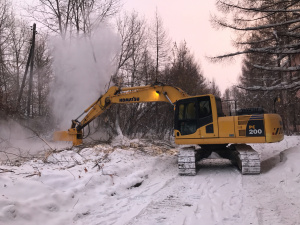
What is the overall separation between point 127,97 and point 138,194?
528 centimetres

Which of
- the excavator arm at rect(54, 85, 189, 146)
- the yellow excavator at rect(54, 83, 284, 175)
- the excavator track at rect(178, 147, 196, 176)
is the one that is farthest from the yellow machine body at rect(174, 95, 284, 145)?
the excavator arm at rect(54, 85, 189, 146)

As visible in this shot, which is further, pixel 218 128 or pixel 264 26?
pixel 264 26

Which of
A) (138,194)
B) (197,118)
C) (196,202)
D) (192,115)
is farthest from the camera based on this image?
(192,115)

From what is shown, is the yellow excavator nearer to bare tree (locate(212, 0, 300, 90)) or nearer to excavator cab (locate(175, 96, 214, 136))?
excavator cab (locate(175, 96, 214, 136))

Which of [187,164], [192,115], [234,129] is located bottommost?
[187,164]

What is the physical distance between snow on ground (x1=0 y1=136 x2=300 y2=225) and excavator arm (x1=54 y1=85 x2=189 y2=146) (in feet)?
9.08

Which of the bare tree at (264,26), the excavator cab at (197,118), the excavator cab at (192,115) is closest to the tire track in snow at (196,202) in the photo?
the excavator cab at (197,118)

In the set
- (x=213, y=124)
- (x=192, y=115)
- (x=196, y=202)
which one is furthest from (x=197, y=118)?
(x=196, y=202)

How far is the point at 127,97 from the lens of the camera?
10.6m

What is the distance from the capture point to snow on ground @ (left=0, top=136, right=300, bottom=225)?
13.9 ft

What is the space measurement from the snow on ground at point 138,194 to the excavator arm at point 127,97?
2.77 meters

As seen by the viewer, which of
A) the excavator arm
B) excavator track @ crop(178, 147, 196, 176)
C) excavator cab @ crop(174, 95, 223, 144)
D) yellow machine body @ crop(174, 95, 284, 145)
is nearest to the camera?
yellow machine body @ crop(174, 95, 284, 145)

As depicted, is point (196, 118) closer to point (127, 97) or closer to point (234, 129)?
point (234, 129)

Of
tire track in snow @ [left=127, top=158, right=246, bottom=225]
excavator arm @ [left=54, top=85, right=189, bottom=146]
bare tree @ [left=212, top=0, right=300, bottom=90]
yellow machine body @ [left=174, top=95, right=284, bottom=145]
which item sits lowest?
tire track in snow @ [left=127, top=158, right=246, bottom=225]
